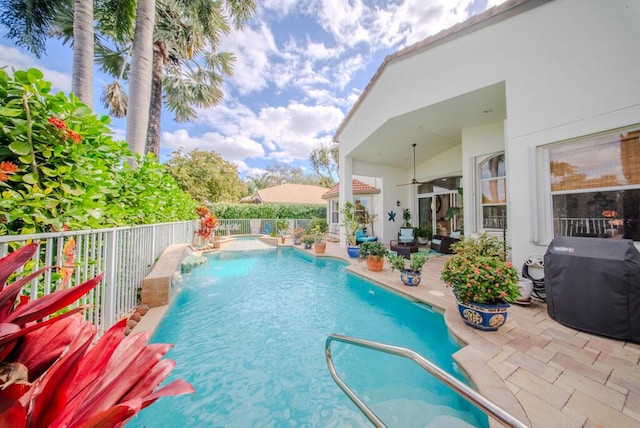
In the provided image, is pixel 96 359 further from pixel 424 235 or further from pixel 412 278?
pixel 424 235

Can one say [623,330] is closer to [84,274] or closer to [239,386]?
[239,386]

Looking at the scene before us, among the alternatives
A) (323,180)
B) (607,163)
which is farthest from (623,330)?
(323,180)

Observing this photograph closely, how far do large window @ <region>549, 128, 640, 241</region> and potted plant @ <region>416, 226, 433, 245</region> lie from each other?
23.2 ft

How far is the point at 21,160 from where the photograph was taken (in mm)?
1738

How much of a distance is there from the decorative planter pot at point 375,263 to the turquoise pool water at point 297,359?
0.80m

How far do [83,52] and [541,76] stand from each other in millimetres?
8502

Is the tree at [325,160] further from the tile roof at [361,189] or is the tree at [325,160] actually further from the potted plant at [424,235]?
the potted plant at [424,235]

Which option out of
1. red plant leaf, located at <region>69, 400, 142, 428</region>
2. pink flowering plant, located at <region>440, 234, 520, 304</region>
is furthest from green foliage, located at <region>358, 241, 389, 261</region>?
red plant leaf, located at <region>69, 400, 142, 428</region>

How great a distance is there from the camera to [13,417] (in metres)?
0.44

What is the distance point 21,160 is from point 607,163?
724cm

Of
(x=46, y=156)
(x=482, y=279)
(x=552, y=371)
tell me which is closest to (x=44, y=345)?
(x=46, y=156)

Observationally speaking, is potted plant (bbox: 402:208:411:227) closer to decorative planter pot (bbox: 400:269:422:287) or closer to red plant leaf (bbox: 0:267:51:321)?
decorative planter pot (bbox: 400:269:422:287)

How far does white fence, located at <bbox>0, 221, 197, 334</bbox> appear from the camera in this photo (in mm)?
1927

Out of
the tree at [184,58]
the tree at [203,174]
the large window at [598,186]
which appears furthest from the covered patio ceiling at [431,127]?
the tree at [203,174]
